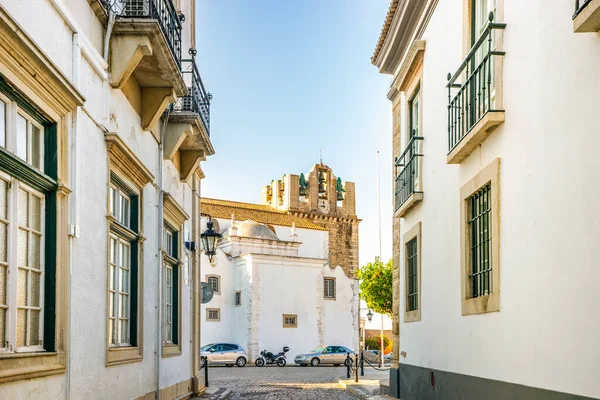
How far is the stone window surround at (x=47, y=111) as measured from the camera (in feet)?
18.0

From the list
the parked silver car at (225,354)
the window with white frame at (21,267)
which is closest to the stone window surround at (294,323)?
the parked silver car at (225,354)

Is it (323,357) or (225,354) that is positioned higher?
(225,354)

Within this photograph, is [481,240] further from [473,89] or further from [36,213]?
[36,213]

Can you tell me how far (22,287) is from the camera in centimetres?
607

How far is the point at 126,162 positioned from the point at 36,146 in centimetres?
280

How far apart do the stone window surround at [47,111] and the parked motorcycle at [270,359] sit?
36.3 meters

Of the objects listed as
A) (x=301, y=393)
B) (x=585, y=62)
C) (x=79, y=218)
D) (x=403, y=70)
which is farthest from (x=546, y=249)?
(x=301, y=393)

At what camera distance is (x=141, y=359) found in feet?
33.1

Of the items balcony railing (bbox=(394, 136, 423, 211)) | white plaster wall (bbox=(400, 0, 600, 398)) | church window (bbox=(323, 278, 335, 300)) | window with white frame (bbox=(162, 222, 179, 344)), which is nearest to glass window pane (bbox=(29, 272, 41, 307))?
white plaster wall (bbox=(400, 0, 600, 398))

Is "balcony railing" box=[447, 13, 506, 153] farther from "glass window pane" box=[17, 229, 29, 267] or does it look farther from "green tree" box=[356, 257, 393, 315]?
"green tree" box=[356, 257, 393, 315]

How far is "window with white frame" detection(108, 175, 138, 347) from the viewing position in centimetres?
899

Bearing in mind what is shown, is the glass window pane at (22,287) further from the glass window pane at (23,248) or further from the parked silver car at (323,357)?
the parked silver car at (323,357)

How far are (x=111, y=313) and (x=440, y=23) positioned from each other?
19.5 ft

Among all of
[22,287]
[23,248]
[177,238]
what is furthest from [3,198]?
[177,238]
